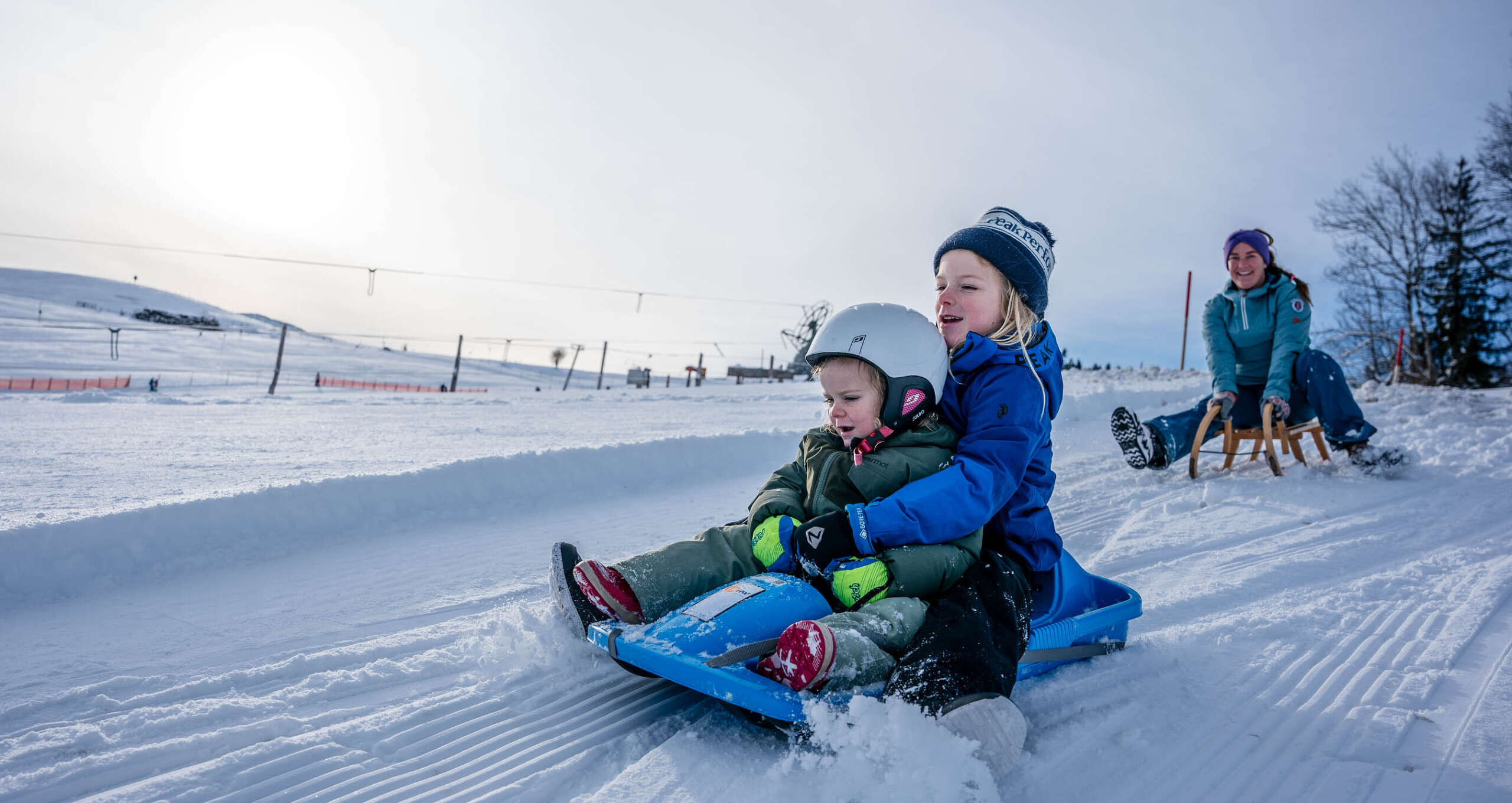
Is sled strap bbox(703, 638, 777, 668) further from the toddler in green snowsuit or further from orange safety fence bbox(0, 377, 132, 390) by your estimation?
orange safety fence bbox(0, 377, 132, 390)

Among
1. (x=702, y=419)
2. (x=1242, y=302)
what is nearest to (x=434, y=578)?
(x=1242, y=302)

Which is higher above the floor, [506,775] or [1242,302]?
[1242,302]

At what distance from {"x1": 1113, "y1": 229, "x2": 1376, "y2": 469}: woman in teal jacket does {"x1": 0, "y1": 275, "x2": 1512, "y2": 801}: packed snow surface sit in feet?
0.93

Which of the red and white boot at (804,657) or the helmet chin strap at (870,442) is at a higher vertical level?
the helmet chin strap at (870,442)

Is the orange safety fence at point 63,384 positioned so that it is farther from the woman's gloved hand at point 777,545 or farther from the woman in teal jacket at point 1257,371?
the woman in teal jacket at point 1257,371

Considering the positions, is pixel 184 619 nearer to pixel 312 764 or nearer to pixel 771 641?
pixel 312 764

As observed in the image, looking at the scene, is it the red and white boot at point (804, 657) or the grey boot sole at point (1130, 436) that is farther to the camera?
the grey boot sole at point (1130, 436)

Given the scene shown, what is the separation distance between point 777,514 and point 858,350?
56 centimetres

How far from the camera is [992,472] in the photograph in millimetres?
2104

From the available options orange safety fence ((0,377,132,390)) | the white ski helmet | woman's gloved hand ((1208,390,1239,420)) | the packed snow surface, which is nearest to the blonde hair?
the white ski helmet

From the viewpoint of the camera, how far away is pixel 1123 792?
1646mm

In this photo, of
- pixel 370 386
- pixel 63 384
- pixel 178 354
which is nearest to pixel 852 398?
pixel 63 384

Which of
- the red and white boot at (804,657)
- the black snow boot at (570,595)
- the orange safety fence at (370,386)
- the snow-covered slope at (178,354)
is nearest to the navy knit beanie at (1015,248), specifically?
the red and white boot at (804,657)

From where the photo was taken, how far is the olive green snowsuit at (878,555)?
1.80 metres
